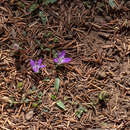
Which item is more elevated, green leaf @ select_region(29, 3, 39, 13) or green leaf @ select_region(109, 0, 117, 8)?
green leaf @ select_region(109, 0, 117, 8)

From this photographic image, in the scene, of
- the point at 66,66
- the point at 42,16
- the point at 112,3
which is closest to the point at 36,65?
the point at 66,66

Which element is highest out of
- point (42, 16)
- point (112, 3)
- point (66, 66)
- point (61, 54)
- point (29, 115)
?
point (112, 3)

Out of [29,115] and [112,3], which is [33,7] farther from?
[29,115]

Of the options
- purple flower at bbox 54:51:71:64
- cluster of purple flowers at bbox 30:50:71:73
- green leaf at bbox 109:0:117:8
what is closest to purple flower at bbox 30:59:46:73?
cluster of purple flowers at bbox 30:50:71:73

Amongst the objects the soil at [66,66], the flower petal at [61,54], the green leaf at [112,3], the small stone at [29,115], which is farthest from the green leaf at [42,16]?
the small stone at [29,115]

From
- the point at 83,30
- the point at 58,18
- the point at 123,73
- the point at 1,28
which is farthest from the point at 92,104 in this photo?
the point at 1,28

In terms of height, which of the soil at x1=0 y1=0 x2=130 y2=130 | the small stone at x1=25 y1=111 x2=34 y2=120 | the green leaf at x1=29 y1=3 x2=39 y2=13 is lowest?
the small stone at x1=25 y1=111 x2=34 y2=120

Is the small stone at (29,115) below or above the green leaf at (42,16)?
below

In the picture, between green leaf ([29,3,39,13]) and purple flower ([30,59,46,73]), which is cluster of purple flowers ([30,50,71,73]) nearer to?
purple flower ([30,59,46,73])

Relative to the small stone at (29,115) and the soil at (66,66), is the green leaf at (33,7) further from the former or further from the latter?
the small stone at (29,115)
